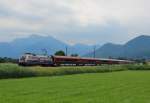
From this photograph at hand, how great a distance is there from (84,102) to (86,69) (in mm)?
41271

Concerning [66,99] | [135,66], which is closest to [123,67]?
[135,66]

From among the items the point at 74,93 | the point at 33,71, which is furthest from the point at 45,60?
the point at 74,93

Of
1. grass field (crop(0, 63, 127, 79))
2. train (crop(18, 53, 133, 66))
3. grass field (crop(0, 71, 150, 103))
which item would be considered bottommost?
grass field (crop(0, 71, 150, 103))

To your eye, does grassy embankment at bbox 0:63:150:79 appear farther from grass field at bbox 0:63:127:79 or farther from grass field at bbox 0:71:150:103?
grass field at bbox 0:71:150:103

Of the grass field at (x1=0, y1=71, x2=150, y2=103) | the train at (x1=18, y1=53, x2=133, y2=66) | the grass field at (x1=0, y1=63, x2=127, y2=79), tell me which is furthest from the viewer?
the train at (x1=18, y1=53, x2=133, y2=66)

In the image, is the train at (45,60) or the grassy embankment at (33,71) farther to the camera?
the train at (45,60)

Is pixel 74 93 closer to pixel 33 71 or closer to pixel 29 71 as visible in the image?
pixel 29 71

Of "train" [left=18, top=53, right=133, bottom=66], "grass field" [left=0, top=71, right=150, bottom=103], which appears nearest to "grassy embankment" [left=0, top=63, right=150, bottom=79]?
"grass field" [left=0, top=71, right=150, bottom=103]

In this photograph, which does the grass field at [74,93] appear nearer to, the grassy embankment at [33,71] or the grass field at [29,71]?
the grass field at [29,71]

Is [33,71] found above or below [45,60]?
below

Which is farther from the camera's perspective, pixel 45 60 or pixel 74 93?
pixel 45 60

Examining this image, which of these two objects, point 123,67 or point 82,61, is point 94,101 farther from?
point 82,61

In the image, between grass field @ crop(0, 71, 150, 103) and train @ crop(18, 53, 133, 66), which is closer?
grass field @ crop(0, 71, 150, 103)

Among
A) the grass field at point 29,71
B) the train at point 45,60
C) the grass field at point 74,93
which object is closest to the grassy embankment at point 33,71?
the grass field at point 29,71
